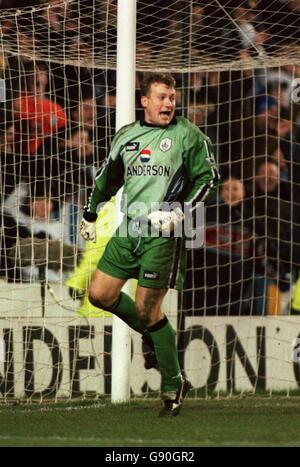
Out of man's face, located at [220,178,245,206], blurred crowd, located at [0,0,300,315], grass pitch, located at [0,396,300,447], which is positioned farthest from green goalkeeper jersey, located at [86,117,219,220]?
man's face, located at [220,178,245,206]

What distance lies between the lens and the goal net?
835 cm

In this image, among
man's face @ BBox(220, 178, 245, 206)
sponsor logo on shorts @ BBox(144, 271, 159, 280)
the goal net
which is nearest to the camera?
sponsor logo on shorts @ BBox(144, 271, 159, 280)

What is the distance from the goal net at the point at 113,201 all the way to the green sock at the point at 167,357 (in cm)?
194

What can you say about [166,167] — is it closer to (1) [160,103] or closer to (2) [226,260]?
(1) [160,103]

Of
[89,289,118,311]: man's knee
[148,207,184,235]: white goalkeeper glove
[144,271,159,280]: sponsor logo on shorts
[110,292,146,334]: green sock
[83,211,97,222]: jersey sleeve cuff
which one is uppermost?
[148,207,184,235]: white goalkeeper glove

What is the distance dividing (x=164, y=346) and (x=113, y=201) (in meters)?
2.09

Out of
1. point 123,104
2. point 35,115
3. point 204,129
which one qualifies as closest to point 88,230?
point 123,104

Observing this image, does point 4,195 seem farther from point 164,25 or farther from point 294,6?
point 294,6

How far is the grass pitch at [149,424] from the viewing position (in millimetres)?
5172

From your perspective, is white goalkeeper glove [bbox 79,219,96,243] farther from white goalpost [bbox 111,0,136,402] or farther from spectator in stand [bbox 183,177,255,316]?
spectator in stand [bbox 183,177,255,316]

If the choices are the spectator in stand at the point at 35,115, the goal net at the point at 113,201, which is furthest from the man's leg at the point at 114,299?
the spectator in stand at the point at 35,115

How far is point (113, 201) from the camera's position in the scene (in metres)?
8.27

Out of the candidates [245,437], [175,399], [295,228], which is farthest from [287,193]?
[245,437]

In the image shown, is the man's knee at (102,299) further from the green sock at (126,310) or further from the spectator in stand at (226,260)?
the spectator in stand at (226,260)
